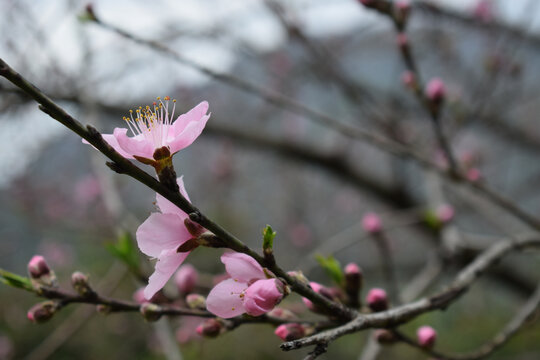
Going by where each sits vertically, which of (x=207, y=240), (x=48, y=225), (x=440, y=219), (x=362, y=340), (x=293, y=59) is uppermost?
(x=293, y=59)

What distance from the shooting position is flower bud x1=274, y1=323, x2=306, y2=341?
0.71 m

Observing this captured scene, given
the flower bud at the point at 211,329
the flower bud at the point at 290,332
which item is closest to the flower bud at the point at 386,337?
the flower bud at the point at 290,332

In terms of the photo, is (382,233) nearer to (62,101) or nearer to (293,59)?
(62,101)

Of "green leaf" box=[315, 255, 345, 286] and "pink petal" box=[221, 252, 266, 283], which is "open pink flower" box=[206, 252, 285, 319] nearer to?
"pink petal" box=[221, 252, 266, 283]

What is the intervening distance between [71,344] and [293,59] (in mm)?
4331

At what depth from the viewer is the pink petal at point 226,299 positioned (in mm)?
638

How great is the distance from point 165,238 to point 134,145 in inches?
5.6

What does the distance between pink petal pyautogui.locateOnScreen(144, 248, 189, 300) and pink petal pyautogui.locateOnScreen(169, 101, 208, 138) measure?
182mm

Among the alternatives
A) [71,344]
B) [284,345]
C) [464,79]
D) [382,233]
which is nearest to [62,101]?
[382,233]

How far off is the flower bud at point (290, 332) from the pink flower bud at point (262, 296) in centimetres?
14

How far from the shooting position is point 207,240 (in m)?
0.61

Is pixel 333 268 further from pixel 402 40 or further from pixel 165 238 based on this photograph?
pixel 402 40

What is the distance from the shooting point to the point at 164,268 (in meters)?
0.63

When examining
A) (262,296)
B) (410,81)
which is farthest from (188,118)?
(410,81)
